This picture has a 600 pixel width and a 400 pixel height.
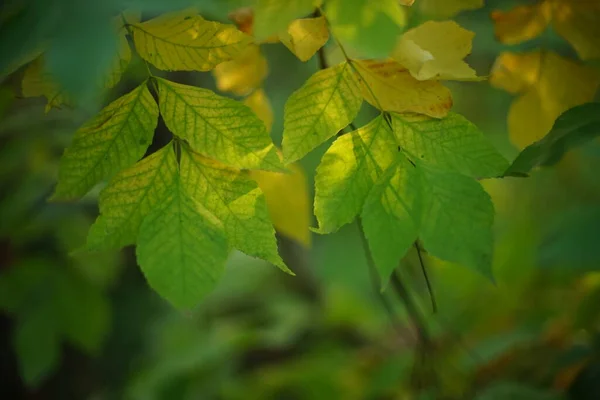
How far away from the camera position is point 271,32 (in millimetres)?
585

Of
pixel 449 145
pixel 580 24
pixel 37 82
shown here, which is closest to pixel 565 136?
pixel 449 145

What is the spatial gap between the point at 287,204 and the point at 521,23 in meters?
0.52

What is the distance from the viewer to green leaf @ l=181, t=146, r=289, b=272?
0.65 m

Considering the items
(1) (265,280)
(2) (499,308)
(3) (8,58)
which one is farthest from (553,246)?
(1) (265,280)

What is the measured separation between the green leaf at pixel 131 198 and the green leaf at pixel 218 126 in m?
0.04

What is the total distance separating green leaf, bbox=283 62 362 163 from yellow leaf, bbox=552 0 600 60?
0.42m

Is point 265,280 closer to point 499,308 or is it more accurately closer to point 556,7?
point 499,308

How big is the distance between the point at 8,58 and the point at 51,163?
3.76 feet

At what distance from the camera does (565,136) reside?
0.71 meters

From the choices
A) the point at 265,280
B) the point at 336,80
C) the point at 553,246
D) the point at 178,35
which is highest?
the point at 178,35

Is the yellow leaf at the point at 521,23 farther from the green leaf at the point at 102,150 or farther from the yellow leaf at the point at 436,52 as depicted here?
the green leaf at the point at 102,150

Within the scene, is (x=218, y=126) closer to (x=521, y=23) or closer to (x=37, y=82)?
(x=37, y=82)

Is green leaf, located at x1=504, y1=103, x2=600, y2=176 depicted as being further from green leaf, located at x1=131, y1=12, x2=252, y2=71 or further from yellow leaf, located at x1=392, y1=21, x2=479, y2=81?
green leaf, located at x1=131, y1=12, x2=252, y2=71

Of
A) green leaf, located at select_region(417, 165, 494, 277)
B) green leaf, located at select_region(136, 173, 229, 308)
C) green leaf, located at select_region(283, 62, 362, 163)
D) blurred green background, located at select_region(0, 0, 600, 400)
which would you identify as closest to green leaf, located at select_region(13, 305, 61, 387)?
blurred green background, located at select_region(0, 0, 600, 400)
